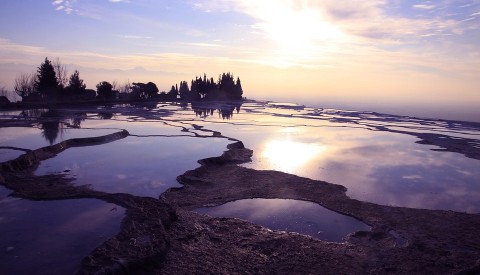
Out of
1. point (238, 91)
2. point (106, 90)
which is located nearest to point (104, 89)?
point (106, 90)

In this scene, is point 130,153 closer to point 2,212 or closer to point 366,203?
point 2,212

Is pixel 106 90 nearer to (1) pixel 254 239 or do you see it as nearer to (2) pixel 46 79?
(2) pixel 46 79

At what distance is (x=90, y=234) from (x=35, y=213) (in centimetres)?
233

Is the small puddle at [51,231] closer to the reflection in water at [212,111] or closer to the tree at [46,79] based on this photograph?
the reflection in water at [212,111]

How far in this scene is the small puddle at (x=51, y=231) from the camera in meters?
6.52

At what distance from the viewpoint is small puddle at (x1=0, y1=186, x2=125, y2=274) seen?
6523 millimetres

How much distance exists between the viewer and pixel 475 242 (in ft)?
28.9

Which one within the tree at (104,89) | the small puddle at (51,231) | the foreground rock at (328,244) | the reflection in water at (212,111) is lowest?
the foreground rock at (328,244)

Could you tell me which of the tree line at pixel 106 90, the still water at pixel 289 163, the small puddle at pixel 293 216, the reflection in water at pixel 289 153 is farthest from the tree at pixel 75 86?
the small puddle at pixel 293 216

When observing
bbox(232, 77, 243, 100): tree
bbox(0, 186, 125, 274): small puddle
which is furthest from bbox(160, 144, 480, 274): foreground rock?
bbox(232, 77, 243, 100): tree

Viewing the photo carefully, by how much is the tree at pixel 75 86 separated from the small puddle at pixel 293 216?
53.1 metres

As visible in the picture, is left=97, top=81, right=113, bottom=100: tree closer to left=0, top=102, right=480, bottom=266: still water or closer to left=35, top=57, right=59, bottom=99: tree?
left=35, top=57, right=59, bottom=99: tree

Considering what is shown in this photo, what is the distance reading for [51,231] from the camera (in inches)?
315

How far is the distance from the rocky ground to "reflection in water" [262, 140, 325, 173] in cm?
418
